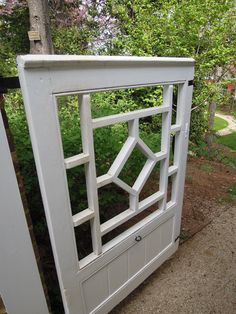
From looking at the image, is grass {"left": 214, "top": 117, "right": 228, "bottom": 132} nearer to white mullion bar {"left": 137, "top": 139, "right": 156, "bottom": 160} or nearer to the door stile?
the door stile

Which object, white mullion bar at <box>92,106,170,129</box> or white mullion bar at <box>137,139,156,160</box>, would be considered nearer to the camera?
white mullion bar at <box>92,106,170,129</box>

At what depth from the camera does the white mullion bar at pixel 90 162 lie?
Answer: 1.15 meters

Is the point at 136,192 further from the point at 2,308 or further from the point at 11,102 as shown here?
the point at 11,102

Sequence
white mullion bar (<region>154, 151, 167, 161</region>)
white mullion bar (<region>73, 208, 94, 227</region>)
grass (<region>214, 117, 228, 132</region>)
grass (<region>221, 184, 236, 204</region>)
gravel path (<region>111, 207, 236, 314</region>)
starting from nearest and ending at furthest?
white mullion bar (<region>73, 208, 94, 227</region>), white mullion bar (<region>154, 151, 167, 161</region>), gravel path (<region>111, 207, 236, 314</region>), grass (<region>221, 184, 236, 204</region>), grass (<region>214, 117, 228, 132</region>)

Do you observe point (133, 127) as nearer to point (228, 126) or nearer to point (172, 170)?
point (172, 170)

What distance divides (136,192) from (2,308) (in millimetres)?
974

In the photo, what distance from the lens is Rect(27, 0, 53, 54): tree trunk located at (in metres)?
3.88

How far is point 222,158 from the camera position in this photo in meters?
5.58

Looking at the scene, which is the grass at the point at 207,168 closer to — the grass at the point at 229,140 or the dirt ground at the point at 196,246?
the dirt ground at the point at 196,246

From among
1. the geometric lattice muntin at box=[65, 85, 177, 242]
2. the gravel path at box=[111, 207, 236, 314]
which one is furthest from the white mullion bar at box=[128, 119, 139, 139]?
the gravel path at box=[111, 207, 236, 314]

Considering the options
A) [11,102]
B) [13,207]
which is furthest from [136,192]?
[11,102]

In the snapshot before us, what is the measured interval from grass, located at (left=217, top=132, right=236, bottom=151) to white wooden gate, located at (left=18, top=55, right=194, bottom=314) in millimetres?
6269

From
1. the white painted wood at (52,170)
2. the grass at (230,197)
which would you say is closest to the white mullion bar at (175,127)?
the white painted wood at (52,170)

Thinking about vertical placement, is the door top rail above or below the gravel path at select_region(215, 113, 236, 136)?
above
